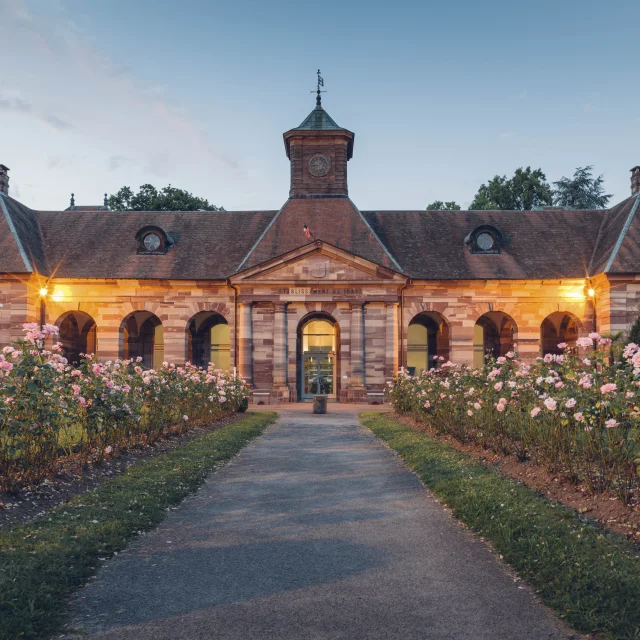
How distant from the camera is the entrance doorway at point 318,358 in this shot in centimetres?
3183

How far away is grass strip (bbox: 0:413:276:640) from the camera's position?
4.48 m

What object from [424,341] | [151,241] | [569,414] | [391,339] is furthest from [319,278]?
[569,414]

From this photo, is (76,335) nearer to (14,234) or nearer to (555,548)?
(14,234)

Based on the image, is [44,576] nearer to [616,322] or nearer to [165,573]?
[165,573]

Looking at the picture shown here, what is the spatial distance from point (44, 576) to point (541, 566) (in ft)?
13.9

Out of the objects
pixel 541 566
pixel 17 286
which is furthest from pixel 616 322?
pixel 17 286

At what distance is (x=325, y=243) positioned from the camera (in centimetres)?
2850

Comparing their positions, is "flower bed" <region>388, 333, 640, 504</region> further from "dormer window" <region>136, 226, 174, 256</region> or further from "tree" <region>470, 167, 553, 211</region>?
"tree" <region>470, 167, 553, 211</region>

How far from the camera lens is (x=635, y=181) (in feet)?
108

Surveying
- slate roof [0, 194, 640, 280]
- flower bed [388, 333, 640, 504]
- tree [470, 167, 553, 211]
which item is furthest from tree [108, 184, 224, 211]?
flower bed [388, 333, 640, 504]

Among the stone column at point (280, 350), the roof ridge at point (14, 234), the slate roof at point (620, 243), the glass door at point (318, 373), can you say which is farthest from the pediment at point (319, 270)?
the roof ridge at point (14, 234)

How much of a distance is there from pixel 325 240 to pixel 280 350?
236 inches

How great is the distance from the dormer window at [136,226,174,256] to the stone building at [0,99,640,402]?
0.23 feet

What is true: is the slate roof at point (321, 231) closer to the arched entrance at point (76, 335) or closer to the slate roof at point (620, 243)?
the slate roof at point (620, 243)
